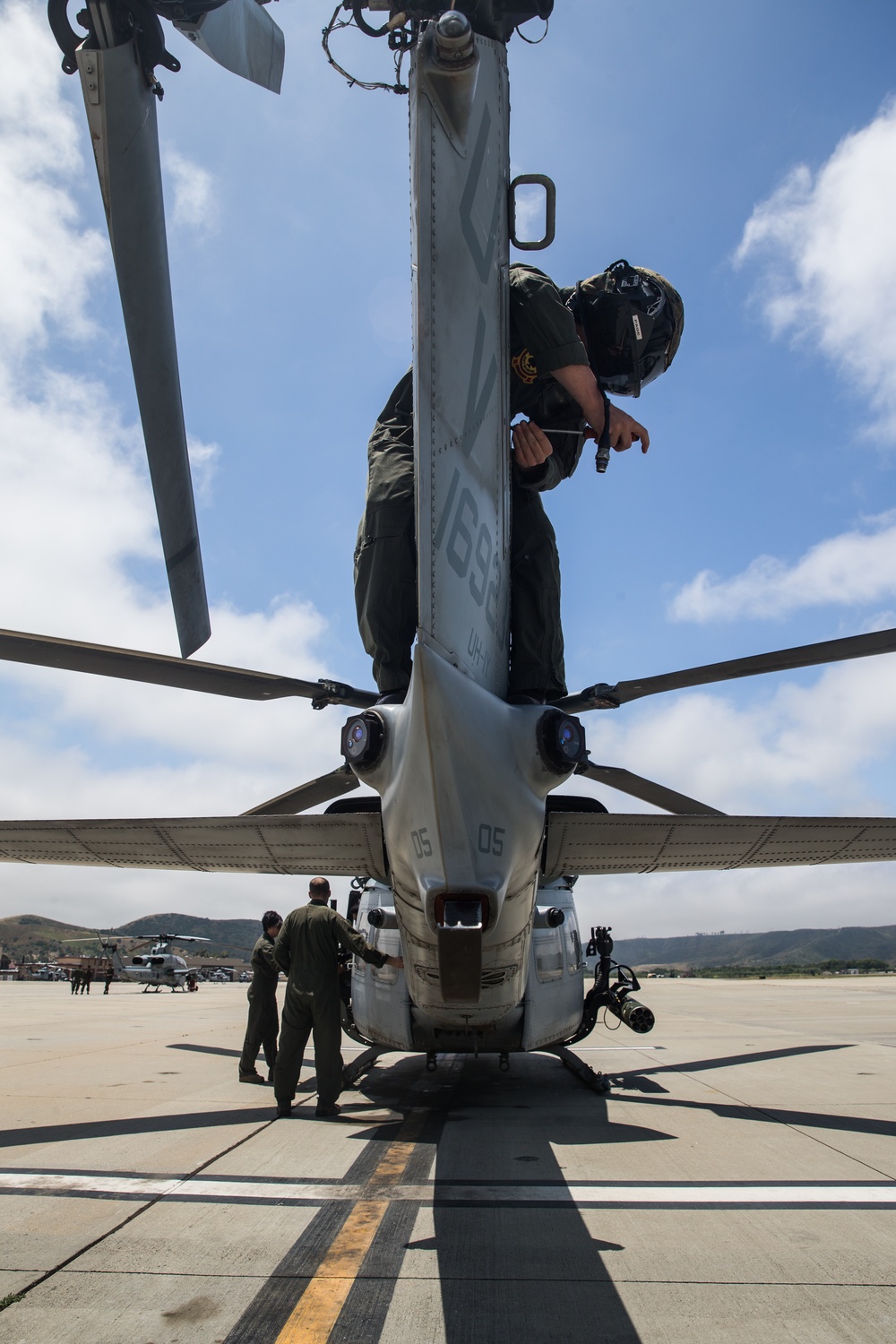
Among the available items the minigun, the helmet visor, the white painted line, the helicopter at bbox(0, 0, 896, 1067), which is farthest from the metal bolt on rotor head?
the minigun

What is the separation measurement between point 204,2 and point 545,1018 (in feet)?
21.2

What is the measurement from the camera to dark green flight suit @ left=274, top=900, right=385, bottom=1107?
19.0 ft

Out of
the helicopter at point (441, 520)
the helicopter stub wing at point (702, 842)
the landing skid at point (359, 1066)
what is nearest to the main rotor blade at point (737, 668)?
the helicopter at point (441, 520)

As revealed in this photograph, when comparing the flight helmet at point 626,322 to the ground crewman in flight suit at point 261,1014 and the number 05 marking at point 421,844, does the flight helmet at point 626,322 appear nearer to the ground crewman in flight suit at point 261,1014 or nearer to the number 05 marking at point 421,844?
the number 05 marking at point 421,844

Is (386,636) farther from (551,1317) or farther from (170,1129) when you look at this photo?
(170,1129)

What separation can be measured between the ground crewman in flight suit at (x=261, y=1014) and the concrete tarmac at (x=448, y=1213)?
13.3 inches

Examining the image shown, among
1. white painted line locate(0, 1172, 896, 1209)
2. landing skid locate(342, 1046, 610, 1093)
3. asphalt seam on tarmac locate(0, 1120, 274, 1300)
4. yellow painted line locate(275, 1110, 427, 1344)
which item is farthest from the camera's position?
landing skid locate(342, 1046, 610, 1093)

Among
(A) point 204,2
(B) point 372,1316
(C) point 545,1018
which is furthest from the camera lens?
(C) point 545,1018

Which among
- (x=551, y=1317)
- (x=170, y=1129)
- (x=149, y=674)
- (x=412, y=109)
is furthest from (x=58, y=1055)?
(x=412, y=109)

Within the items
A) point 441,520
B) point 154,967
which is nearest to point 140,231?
point 441,520

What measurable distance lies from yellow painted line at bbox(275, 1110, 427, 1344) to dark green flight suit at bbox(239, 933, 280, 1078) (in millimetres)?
2959

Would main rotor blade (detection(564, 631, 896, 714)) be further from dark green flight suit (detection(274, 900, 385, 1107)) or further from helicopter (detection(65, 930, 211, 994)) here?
helicopter (detection(65, 930, 211, 994))

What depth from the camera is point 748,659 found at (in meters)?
4.93

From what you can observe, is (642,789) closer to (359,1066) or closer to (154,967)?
(359,1066)
